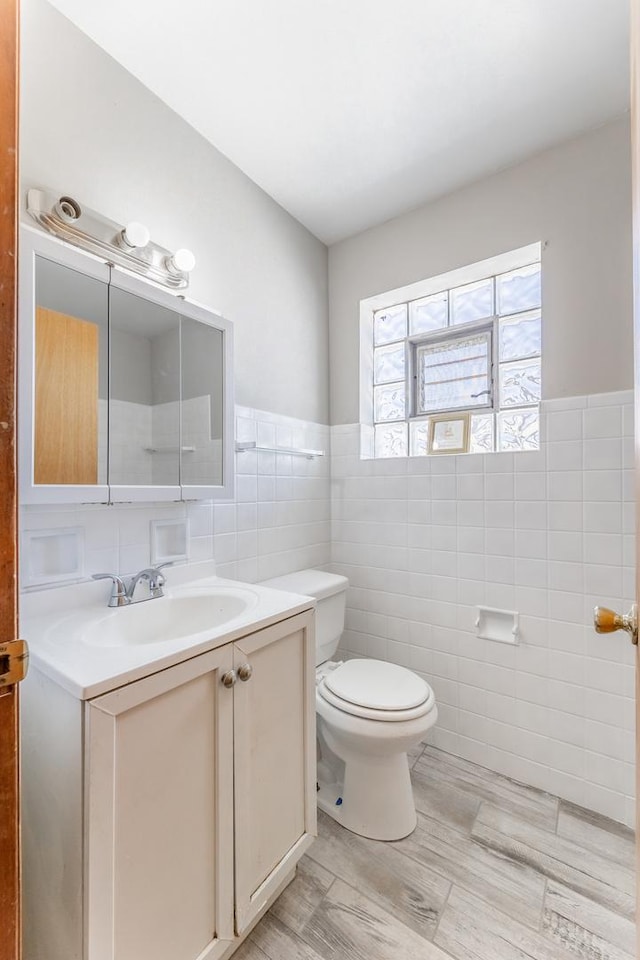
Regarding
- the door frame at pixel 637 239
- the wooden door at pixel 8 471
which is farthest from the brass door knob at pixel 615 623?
the wooden door at pixel 8 471

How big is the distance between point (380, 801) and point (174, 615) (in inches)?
37.1

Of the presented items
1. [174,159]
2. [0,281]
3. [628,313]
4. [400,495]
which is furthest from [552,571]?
[174,159]

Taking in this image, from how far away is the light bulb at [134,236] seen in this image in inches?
46.9

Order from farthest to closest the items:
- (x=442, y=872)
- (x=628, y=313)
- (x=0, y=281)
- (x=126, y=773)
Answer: (x=628, y=313) → (x=442, y=872) → (x=126, y=773) → (x=0, y=281)

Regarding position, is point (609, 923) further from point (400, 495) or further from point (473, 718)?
point (400, 495)

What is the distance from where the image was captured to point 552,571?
157 centimetres

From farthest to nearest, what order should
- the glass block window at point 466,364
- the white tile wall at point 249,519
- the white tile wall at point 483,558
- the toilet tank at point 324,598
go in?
the glass block window at point 466,364 < the toilet tank at point 324,598 < the white tile wall at point 483,558 < the white tile wall at point 249,519

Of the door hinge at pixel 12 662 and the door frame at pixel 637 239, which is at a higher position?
the door frame at pixel 637 239

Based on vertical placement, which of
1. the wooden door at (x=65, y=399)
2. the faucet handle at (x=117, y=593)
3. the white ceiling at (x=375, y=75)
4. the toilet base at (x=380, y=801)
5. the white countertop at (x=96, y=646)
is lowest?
the toilet base at (x=380, y=801)

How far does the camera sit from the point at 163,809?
81 centimetres

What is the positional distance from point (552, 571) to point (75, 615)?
1621 mm

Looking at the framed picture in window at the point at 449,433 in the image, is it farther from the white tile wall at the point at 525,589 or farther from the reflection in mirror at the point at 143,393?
the reflection in mirror at the point at 143,393

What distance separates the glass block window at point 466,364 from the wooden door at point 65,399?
57.0 inches

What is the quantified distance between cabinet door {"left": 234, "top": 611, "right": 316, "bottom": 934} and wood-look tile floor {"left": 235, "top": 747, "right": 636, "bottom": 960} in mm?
153
